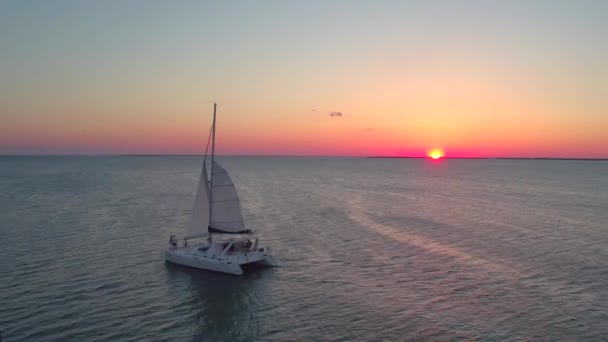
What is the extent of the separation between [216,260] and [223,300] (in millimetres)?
7391

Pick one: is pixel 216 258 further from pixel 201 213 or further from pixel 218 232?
pixel 201 213

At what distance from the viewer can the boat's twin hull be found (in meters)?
46.2

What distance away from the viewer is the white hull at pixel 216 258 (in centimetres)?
4631

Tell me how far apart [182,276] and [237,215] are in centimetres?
846

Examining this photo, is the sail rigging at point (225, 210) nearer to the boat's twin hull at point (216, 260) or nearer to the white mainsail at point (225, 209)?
the white mainsail at point (225, 209)

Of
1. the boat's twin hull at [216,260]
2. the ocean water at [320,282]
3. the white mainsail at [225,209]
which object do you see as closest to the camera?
the ocean water at [320,282]

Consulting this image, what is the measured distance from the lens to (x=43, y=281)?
1684 inches

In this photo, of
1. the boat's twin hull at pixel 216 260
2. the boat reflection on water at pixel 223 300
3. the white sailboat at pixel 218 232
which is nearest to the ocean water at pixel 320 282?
the boat reflection on water at pixel 223 300

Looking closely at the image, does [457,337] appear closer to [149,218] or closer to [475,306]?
[475,306]

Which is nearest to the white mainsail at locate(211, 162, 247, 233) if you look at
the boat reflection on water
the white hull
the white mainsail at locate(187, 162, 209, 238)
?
the white mainsail at locate(187, 162, 209, 238)

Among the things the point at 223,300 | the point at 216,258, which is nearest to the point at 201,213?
the point at 216,258

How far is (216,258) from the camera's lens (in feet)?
154

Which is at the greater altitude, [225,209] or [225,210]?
[225,209]

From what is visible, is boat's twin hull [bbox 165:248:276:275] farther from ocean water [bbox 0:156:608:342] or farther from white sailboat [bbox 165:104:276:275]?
ocean water [bbox 0:156:608:342]
